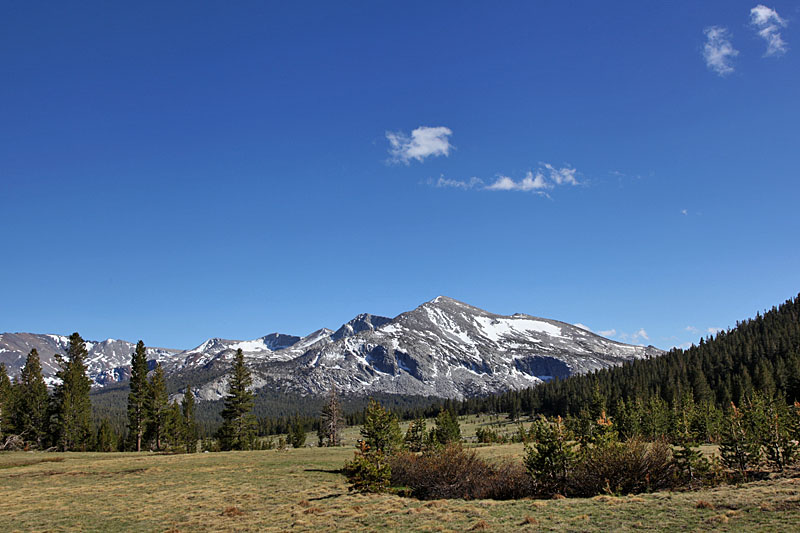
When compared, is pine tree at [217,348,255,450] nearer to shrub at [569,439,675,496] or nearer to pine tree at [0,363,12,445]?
pine tree at [0,363,12,445]

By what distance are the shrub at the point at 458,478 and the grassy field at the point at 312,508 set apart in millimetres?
3892

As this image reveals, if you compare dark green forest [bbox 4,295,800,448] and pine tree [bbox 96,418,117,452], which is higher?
dark green forest [bbox 4,295,800,448]

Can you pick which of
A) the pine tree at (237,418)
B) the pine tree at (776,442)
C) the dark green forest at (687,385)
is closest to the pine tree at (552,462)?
the pine tree at (776,442)

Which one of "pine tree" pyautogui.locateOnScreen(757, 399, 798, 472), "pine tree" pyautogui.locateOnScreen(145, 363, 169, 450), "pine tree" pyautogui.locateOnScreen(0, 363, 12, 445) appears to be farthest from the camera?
"pine tree" pyautogui.locateOnScreen(145, 363, 169, 450)

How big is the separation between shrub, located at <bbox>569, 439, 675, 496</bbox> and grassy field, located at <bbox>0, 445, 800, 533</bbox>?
3.19 meters

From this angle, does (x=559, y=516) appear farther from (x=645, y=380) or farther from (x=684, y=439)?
(x=645, y=380)

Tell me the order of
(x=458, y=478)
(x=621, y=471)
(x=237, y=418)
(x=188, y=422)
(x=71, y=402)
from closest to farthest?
(x=621, y=471)
(x=458, y=478)
(x=237, y=418)
(x=71, y=402)
(x=188, y=422)

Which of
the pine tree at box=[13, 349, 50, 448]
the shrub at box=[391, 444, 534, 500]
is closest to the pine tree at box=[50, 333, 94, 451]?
the pine tree at box=[13, 349, 50, 448]

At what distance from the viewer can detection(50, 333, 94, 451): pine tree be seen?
73.5 metres

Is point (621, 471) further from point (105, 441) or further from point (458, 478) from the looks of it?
point (105, 441)

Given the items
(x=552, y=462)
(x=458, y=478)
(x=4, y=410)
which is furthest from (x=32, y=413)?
(x=552, y=462)

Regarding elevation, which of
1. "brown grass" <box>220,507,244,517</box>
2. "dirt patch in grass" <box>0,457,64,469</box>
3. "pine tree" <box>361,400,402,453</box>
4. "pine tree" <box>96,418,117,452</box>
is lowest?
"pine tree" <box>96,418,117,452</box>

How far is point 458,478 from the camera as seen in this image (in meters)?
35.3

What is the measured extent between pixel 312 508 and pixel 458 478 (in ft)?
39.6
